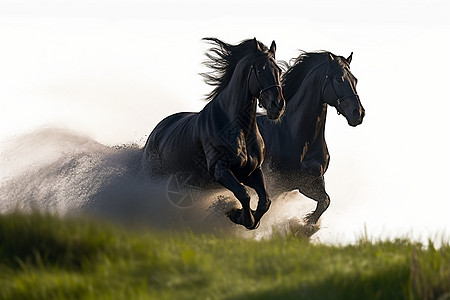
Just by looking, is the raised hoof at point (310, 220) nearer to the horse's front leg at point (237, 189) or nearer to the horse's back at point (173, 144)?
the horse's front leg at point (237, 189)

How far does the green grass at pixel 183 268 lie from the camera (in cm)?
578

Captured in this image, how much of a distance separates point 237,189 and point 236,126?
0.82 meters

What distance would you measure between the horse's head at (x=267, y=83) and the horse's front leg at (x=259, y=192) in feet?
3.10

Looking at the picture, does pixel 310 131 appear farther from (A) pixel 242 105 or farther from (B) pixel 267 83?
(B) pixel 267 83

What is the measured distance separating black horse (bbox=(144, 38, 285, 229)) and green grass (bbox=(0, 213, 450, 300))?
7.48 feet

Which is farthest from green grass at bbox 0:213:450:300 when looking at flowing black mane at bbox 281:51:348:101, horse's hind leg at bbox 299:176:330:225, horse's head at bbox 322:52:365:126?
flowing black mane at bbox 281:51:348:101

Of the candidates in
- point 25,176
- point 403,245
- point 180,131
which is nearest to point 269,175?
point 180,131

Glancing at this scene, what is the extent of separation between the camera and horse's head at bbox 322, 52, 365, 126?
36.1 feet

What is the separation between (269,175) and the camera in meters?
11.3

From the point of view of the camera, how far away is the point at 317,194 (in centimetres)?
1145

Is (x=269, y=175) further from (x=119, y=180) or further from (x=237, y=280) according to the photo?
(x=237, y=280)

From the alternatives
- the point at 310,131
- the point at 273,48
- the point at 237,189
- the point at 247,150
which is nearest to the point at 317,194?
the point at 310,131

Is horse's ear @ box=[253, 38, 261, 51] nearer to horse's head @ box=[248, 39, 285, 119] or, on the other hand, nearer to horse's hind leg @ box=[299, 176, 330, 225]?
horse's head @ box=[248, 39, 285, 119]

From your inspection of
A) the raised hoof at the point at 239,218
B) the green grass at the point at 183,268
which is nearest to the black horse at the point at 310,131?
the raised hoof at the point at 239,218
